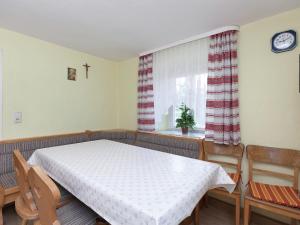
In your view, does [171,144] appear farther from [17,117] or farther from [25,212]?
[17,117]

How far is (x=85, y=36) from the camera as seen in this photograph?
2430 mm

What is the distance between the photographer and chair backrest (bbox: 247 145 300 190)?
173 centimetres

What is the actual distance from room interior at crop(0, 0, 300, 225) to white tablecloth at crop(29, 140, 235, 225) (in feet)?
0.14

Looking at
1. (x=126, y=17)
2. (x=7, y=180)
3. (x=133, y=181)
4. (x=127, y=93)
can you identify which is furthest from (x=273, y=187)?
(x=7, y=180)

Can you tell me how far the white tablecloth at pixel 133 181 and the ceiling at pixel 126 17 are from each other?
1.48 metres

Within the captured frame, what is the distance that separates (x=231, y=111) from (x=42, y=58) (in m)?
2.72

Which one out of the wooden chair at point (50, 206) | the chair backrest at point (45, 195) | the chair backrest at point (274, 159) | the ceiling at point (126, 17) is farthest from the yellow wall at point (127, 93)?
the chair backrest at point (45, 195)

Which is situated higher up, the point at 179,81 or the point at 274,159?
the point at 179,81

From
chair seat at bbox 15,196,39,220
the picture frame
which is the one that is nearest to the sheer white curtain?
the picture frame

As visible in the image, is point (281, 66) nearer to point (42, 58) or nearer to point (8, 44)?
point (42, 58)

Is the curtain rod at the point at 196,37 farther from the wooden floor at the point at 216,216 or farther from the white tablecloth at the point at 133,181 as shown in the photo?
the wooden floor at the point at 216,216

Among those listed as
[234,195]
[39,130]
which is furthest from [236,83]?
[39,130]

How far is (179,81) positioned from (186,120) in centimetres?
61

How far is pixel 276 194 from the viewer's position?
161 centimetres
